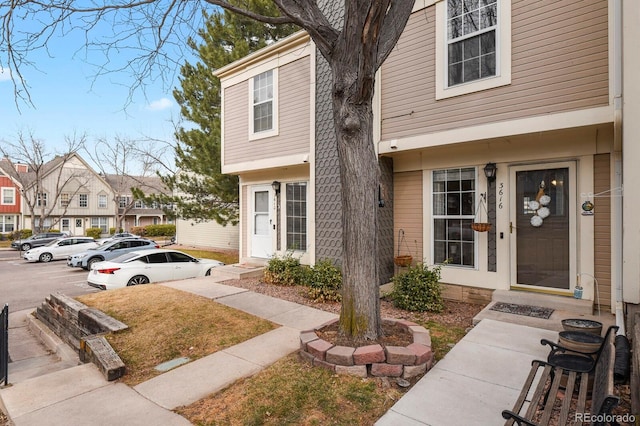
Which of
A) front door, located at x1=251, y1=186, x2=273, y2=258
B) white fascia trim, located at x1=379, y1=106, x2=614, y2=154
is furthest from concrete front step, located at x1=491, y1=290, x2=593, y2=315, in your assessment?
front door, located at x1=251, y1=186, x2=273, y2=258

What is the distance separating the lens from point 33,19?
455 cm

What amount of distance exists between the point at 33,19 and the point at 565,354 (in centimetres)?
764

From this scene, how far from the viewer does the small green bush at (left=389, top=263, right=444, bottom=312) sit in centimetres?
624

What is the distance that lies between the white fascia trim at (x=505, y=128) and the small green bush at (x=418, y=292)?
98.9 inches

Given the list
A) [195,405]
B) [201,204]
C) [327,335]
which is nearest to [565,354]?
[327,335]

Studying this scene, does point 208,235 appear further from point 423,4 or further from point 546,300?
point 546,300

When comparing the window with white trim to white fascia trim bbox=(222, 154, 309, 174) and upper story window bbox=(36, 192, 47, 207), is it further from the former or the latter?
white fascia trim bbox=(222, 154, 309, 174)

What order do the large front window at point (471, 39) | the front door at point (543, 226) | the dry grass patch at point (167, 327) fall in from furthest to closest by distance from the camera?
the large front window at point (471, 39) → the front door at point (543, 226) → the dry grass patch at point (167, 327)

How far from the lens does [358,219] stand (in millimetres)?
4199

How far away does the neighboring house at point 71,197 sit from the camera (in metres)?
35.2

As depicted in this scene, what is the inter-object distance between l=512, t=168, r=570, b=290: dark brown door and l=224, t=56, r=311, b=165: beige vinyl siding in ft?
16.6

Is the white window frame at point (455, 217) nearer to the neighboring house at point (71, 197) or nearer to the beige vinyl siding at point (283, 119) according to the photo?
the beige vinyl siding at point (283, 119)

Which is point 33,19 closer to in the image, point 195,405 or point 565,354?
point 195,405

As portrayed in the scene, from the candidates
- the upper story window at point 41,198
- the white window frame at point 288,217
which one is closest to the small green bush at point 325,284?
the white window frame at point 288,217
